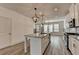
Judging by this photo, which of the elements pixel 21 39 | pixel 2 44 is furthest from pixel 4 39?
pixel 21 39

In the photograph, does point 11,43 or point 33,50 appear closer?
point 33,50

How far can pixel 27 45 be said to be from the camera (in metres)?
4.71

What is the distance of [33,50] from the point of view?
149 inches

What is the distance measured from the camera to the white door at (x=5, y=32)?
5.26 meters

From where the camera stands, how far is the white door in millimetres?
5259

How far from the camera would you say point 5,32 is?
18.4 ft

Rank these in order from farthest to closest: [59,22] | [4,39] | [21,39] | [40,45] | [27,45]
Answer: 1. [59,22]
2. [21,39]
3. [4,39]
4. [27,45]
5. [40,45]

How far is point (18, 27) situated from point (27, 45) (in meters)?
2.96

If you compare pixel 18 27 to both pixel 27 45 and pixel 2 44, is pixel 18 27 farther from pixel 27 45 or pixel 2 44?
pixel 27 45
